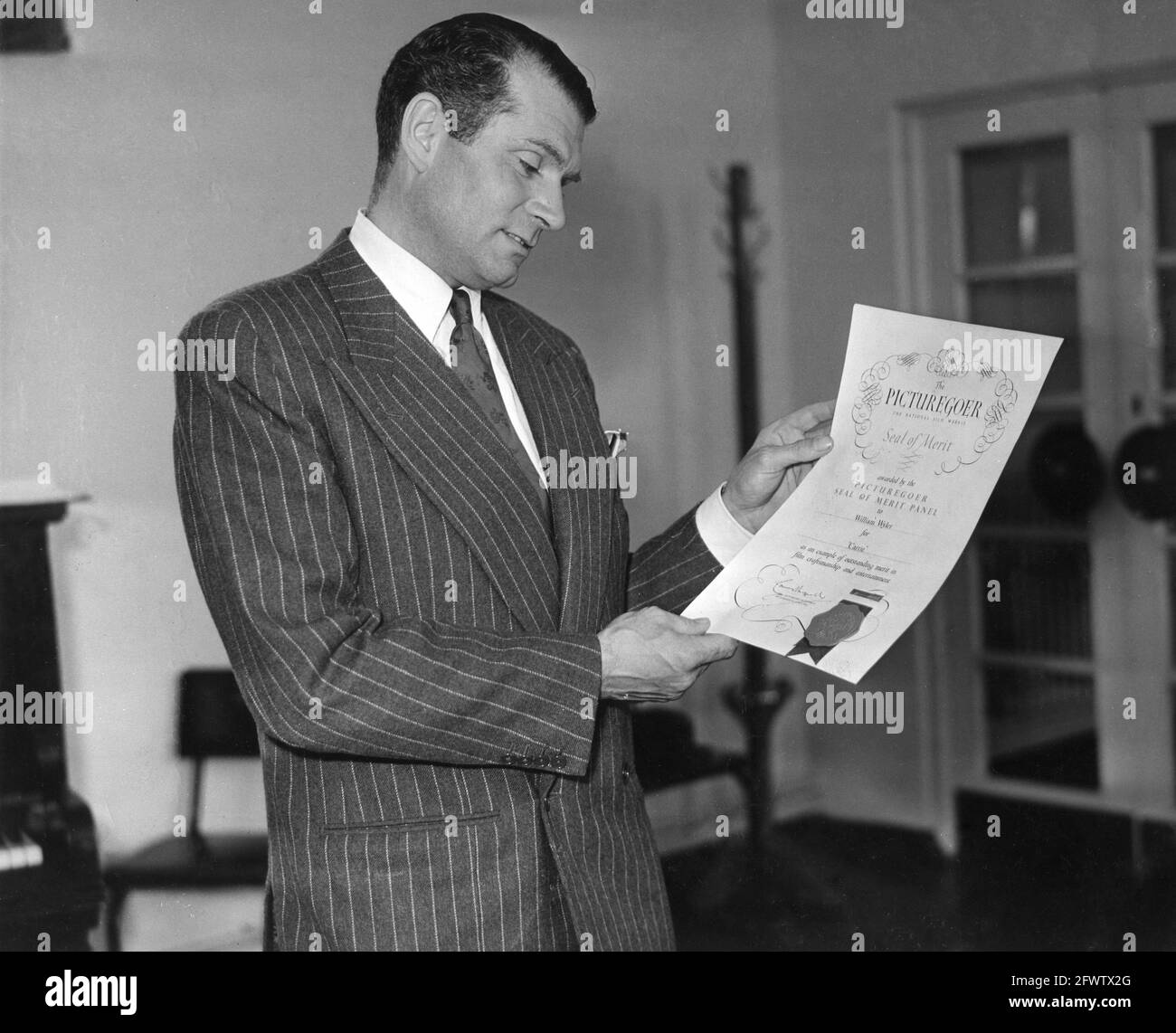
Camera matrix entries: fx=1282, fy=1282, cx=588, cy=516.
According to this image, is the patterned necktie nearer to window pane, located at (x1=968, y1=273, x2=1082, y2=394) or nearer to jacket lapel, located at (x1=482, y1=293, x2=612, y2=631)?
jacket lapel, located at (x1=482, y1=293, x2=612, y2=631)

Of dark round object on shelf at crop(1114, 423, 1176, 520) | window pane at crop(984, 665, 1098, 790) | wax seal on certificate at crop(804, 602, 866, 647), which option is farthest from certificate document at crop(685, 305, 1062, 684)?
window pane at crop(984, 665, 1098, 790)

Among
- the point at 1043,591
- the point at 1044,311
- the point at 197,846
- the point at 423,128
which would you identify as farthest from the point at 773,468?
the point at 1043,591

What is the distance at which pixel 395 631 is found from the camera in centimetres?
137

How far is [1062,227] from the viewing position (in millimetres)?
3201

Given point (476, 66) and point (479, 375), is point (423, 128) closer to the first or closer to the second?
point (476, 66)

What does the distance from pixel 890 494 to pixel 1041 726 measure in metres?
2.19

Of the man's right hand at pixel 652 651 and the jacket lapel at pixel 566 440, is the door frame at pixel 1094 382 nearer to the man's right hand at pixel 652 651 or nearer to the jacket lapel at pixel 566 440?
the jacket lapel at pixel 566 440

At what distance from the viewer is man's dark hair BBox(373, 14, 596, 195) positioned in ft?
4.88

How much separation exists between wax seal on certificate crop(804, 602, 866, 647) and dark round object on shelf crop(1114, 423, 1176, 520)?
180 centimetres

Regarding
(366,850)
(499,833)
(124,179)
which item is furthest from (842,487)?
(124,179)

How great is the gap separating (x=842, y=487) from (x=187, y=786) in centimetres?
132

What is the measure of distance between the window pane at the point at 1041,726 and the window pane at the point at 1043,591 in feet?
0.27
